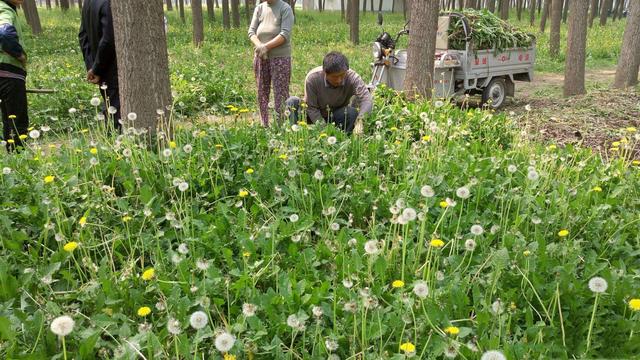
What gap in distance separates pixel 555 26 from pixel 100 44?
16.7 m

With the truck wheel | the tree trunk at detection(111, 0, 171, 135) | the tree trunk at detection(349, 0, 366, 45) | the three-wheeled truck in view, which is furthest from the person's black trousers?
the tree trunk at detection(349, 0, 366, 45)

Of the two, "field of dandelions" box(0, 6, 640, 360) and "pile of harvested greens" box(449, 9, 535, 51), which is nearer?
"field of dandelions" box(0, 6, 640, 360)

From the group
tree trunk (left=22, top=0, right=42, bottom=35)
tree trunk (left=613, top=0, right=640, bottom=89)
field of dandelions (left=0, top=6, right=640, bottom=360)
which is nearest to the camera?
field of dandelions (left=0, top=6, right=640, bottom=360)

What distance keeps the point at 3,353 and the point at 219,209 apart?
1543 mm

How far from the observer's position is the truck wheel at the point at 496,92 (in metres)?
10.1

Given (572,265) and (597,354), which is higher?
(572,265)

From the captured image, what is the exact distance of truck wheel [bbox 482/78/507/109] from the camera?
10.1 m

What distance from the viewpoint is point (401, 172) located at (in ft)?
13.4

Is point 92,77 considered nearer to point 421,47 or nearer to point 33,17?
point 421,47

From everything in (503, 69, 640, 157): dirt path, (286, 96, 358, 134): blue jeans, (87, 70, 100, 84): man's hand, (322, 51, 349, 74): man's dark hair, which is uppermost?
(322, 51, 349, 74): man's dark hair

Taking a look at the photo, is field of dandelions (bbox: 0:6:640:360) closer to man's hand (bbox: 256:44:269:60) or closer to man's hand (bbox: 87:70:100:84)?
man's hand (bbox: 87:70:100:84)

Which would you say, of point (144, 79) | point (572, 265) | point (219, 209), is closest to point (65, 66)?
point (144, 79)

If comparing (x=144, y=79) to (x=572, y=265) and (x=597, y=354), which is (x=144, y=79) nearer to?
(x=572, y=265)

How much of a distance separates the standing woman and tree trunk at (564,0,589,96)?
723 centimetres
